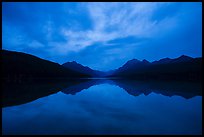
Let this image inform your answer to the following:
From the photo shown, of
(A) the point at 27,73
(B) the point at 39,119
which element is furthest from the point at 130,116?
(A) the point at 27,73

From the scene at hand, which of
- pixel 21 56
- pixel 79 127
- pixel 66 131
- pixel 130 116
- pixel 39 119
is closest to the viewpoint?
pixel 66 131

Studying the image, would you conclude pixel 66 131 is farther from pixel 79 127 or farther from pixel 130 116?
pixel 130 116

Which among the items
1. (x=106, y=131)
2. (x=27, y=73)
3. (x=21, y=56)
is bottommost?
(x=106, y=131)

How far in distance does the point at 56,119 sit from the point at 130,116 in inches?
194

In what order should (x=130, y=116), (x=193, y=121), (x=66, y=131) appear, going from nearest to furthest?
(x=66, y=131)
(x=193, y=121)
(x=130, y=116)

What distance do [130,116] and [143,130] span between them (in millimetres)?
3140

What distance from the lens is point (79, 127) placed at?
1000 cm

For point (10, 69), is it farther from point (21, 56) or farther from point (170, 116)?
point (170, 116)

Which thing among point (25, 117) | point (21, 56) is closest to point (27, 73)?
point (21, 56)

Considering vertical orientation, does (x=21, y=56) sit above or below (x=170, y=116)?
above

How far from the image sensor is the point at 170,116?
1224cm

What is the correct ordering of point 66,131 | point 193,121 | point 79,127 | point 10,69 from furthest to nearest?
point 10,69, point 193,121, point 79,127, point 66,131

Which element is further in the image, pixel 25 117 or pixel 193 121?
pixel 25 117

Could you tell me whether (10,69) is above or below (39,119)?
above
